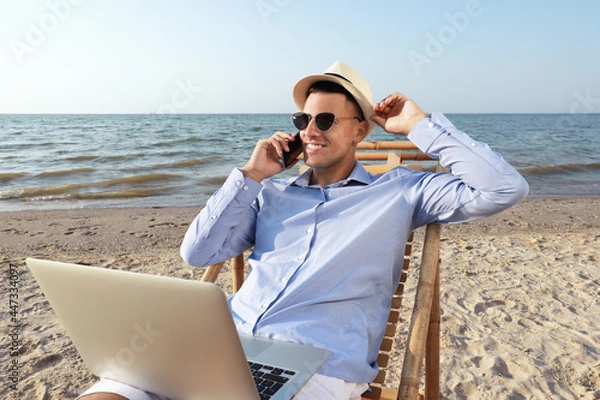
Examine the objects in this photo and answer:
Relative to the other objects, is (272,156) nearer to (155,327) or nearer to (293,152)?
(293,152)

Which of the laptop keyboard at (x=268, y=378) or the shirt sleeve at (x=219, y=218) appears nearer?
the laptop keyboard at (x=268, y=378)

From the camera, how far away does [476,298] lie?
160 inches

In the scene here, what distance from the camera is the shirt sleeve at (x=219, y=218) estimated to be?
7.23 ft

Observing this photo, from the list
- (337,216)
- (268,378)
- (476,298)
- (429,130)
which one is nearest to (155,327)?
(268,378)

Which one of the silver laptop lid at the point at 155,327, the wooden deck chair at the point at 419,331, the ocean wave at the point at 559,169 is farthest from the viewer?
the ocean wave at the point at 559,169

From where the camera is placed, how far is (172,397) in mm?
1421

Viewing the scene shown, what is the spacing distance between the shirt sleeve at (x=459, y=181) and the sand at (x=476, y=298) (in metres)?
1.28

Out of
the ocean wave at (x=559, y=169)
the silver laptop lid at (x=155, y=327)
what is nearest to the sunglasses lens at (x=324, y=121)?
the silver laptop lid at (x=155, y=327)

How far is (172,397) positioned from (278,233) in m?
0.94

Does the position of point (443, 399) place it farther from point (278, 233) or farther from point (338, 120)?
point (338, 120)

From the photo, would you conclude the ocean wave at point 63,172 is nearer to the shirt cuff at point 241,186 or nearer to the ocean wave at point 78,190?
the ocean wave at point 78,190

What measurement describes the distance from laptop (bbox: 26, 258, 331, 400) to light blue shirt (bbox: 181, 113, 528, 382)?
448 mm

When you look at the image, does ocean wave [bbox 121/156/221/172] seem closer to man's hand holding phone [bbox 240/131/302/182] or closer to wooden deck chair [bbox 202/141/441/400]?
wooden deck chair [bbox 202/141/441/400]

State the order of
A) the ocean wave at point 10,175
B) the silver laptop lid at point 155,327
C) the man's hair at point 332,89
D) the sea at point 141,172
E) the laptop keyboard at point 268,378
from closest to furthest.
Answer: the silver laptop lid at point 155,327 → the laptop keyboard at point 268,378 → the man's hair at point 332,89 → the sea at point 141,172 → the ocean wave at point 10,175
